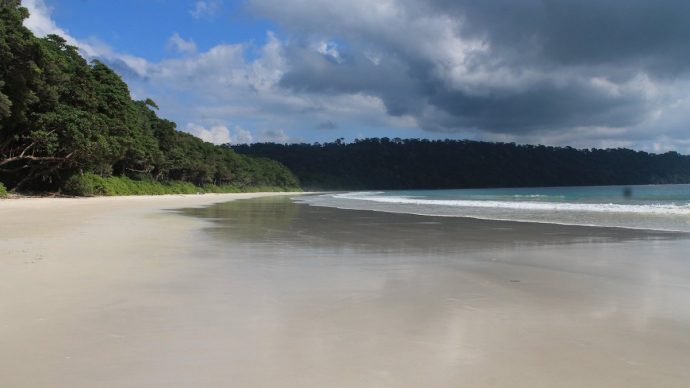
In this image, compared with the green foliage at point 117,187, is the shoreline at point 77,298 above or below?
below

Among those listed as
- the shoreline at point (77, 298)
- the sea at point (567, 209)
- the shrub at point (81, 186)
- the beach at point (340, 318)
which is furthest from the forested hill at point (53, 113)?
the beach at point (340, 318)

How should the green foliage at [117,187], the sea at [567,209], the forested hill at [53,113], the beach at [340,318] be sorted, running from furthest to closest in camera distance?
the green foliage at [117,187] < the forested hill at [53,113] < the sea at [567,209] < the beach at [340,318]

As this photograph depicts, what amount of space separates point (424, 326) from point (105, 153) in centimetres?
3822

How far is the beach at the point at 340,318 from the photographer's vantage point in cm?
338

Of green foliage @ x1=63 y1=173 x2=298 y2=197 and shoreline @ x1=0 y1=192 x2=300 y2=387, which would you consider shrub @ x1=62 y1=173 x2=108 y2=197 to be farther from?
shoreline @ x1=0 y1=192 x2=300 y2=387

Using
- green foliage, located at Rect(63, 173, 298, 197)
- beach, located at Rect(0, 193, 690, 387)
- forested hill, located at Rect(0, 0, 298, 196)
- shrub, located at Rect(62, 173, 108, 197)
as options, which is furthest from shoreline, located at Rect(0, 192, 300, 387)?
green foliage, located at Rect(63, 173, 298, 197)

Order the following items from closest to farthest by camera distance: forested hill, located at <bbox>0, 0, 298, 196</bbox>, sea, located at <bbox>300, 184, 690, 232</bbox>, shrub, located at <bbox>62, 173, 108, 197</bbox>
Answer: sea, located at <bbox>300, 184, 690, 232</bbox> → forested hill, located at <bbox>0, 0, 298, 196</bbox> → shrub, located at <bbox>62, 173, 108, 197</bbox>

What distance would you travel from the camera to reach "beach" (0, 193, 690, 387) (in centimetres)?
338

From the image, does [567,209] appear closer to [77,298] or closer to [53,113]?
[77,298]

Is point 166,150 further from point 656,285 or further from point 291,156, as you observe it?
point 291,156

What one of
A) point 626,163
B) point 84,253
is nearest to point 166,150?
point 84,253

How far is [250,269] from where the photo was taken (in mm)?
7504

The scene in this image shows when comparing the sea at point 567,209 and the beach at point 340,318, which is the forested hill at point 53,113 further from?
the beach at point 340,318

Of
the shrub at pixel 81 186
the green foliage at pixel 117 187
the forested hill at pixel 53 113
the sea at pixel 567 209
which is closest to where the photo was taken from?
the sea at pixel 567 209
